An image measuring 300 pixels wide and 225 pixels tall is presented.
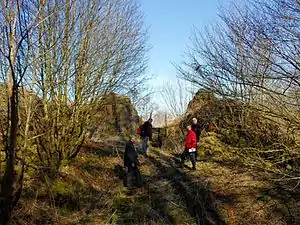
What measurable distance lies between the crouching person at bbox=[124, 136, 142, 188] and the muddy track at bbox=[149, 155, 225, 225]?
1.18 meters

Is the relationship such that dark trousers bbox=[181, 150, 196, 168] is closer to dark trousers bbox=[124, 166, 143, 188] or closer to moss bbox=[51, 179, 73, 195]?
dark trousers bbox=[124, 166, 143, 188]

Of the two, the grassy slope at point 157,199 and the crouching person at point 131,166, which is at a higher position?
the crouching person at point 131,166

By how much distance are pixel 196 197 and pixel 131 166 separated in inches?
83.4

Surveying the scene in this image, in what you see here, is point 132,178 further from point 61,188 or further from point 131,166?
point 61,188

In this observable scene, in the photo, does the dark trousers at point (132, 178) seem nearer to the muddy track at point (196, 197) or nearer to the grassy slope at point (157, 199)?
the grassy slope at point (157, 199)

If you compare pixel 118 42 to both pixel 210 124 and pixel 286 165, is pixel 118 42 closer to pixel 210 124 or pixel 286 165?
pixel 210 124

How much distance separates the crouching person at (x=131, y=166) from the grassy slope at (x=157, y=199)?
303 millimetres

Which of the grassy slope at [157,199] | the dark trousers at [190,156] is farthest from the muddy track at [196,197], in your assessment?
the dark trousers at [190,156]

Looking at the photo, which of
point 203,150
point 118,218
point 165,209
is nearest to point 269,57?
point 165,209

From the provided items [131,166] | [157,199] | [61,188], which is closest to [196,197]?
[157,199]

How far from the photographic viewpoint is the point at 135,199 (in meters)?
9.01

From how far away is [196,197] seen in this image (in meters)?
8.84

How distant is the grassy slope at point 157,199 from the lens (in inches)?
304

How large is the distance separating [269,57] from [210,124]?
7.38m
